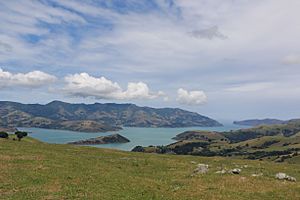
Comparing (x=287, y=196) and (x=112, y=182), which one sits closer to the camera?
(x=287, y=196)

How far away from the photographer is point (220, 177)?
39500 mm

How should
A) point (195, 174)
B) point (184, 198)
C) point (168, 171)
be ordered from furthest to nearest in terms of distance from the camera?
point (168, 171), point (195, 174), point (184, 198)

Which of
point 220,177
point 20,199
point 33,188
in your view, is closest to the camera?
point 20,199

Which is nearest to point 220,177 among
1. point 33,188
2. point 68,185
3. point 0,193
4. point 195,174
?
point 195,174

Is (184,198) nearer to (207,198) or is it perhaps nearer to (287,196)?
(207,198)

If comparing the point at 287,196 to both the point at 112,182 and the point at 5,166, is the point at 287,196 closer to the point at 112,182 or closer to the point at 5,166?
the point at 112,182

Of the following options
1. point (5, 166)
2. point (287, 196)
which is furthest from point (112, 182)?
point (287, 196)

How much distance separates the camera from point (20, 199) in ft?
90.0

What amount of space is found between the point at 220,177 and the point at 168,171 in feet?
30.3

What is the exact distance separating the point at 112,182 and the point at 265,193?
15269 millimetres

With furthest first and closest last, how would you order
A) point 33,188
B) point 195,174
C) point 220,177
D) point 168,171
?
point 168,171 < point 195,174 < point 220,177 < point 33,188

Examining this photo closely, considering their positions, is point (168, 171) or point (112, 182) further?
point (168, 171)

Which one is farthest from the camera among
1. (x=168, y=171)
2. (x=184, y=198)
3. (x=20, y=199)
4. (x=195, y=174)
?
(x=168, y=171)

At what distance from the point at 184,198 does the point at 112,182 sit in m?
9.40
